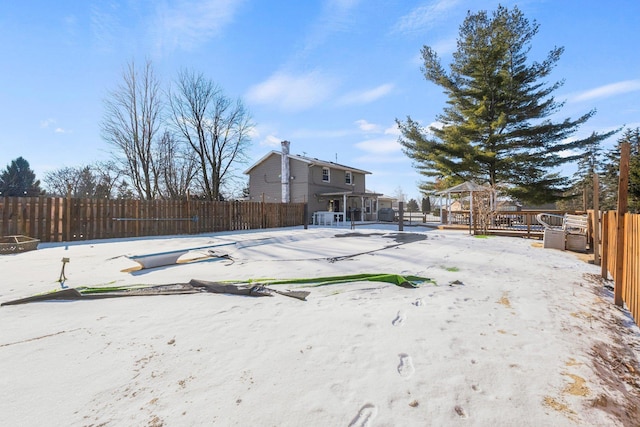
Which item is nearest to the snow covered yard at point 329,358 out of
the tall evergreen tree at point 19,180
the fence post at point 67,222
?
the fence post at point 67,222

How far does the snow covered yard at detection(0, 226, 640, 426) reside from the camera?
155cm

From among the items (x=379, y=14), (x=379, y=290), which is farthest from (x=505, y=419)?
(x=379, y=14)

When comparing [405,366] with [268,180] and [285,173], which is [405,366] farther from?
[268,180]

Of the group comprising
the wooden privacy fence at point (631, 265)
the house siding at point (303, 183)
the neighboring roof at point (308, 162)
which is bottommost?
the wooden privacy fence at point (631, 265)

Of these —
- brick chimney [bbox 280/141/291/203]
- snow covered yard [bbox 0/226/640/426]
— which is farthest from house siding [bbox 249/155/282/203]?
snow covered yard [bbox 0/226/640/426]

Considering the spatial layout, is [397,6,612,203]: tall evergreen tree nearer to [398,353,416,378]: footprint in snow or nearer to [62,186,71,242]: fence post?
[398,353,416,378]: footprint in snow

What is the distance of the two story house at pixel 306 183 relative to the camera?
21.6 m

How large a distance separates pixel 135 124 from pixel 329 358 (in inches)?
874

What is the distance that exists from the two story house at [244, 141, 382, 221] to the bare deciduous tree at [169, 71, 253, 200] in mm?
2239

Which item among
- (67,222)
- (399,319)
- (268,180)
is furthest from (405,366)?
(268,180)

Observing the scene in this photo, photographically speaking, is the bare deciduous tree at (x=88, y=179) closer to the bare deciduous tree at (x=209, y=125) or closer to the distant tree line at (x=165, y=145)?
the distant tree line at (x=165, y=145)

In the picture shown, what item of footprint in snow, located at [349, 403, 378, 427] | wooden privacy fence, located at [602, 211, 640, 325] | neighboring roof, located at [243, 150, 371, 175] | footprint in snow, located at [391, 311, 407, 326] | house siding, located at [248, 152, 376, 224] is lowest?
footprint in snow, located at [349, 403, 378, 427]

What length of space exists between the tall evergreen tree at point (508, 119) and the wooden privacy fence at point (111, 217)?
539 inches

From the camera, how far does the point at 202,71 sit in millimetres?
21906
